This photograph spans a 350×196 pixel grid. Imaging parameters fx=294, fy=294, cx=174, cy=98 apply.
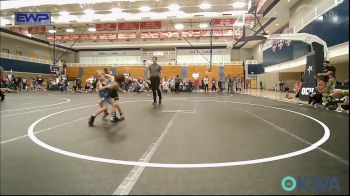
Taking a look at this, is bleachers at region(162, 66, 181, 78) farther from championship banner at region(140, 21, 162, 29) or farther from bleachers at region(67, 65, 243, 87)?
championship banner at region(140, 21, 162, 29)

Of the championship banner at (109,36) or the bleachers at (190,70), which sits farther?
the bleachers at (190,70)

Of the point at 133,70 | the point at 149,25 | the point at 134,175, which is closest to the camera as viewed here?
the point at 134,175

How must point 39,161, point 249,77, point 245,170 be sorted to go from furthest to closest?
point 249,77 < point 39,161 < point 245,170

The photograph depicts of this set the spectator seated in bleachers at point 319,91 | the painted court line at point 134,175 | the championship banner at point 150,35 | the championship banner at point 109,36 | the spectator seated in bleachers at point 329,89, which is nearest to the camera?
the painted court line at point 134,175

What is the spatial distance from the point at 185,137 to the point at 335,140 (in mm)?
1985

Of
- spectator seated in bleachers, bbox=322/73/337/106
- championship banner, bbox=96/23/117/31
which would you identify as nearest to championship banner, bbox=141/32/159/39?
championship banner, bbox=96/23/117/31

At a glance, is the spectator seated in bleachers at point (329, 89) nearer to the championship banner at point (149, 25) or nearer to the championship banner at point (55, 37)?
the championship banner at point (149, 25)

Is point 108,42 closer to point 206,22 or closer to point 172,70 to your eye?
point 172,70

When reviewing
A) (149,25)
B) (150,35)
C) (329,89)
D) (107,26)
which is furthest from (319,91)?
(150,35)

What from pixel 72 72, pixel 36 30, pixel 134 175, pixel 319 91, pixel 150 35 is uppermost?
pixel 36 30

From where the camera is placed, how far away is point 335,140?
3867mm

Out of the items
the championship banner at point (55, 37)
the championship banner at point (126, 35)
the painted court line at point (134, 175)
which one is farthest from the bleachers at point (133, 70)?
the painted court line at point (134, 175)

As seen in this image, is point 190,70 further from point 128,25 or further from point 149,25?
point 128,25

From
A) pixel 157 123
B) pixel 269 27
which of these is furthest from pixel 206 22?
pixel 157 123
